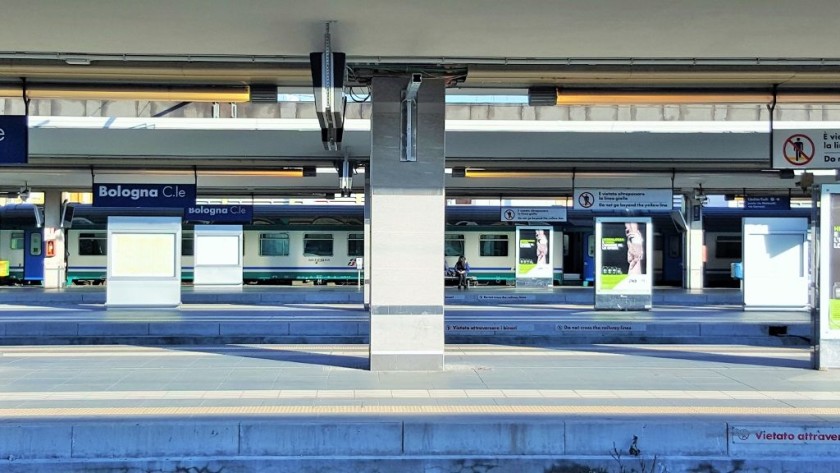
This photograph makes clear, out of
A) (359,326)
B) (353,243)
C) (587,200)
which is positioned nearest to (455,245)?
(353,243)

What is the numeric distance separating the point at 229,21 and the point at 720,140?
12.5m

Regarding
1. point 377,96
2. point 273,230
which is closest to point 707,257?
point 273,230

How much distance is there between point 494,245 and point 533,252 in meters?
4.47

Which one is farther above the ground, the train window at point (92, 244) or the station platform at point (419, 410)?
the train window at point (92, 244)

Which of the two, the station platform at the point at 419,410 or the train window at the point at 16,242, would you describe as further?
the train window at the point at 16,242

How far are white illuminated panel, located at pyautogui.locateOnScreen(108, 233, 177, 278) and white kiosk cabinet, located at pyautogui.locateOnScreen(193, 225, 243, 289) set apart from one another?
924 cm

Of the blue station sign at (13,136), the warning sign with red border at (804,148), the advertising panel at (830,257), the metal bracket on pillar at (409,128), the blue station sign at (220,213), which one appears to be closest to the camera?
the metal bracket on pillar at (409,128)

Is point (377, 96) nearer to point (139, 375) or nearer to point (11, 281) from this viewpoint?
point (139, 375)

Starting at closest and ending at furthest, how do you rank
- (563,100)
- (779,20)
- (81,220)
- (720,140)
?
(779,20) → (563,100) → (720,140) → (81,220)

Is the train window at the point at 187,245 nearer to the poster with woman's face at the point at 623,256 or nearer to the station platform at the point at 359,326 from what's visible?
the station platform at the point at 359,326

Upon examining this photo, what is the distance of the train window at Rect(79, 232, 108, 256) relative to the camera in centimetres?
3344

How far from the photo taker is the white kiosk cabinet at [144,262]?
18.5 metres

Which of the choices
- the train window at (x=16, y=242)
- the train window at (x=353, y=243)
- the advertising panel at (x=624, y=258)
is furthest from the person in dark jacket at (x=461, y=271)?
the train window at (x=16, y=242)

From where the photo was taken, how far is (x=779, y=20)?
7793mm
